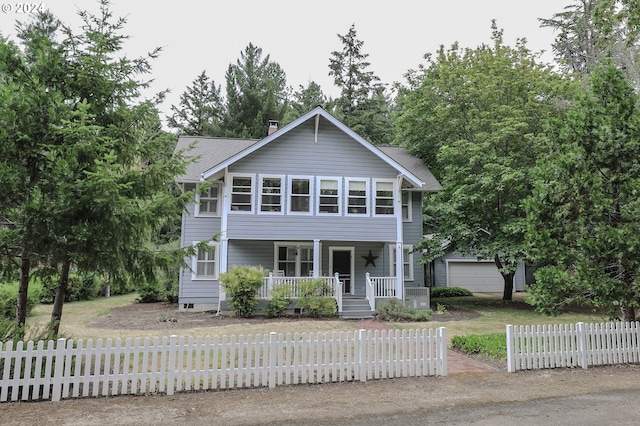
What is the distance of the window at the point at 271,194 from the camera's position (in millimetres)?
16312

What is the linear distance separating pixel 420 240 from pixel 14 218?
16346mm

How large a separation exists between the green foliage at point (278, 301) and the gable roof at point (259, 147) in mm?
5169

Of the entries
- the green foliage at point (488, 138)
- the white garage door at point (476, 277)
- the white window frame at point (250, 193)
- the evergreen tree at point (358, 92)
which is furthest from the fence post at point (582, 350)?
the evergreen tree at point (358, 92)

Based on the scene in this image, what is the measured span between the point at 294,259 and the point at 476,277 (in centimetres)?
1543

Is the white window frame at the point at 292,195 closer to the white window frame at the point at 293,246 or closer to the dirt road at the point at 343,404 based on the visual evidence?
the white window frame at the point at 293,246

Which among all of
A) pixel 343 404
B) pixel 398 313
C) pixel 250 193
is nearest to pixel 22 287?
pixel 343 404

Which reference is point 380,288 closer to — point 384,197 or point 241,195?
point 384,197

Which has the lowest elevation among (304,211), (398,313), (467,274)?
(398,313)

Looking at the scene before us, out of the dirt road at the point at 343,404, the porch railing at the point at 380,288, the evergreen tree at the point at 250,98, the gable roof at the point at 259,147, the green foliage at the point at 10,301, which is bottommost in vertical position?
the dirt road at the point at 343,404

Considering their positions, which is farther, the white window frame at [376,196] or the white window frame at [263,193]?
the white window frame at [376,196]

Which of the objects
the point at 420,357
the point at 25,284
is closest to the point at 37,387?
the point at 25,284

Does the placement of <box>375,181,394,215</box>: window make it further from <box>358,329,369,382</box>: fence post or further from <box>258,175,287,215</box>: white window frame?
Result: <box>358,329,369,382</box>: fence post

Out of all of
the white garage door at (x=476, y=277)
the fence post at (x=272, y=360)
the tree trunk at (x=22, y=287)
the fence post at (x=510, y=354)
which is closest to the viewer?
the fence post at (x=272, y=360)

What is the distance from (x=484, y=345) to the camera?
884 centimetres
